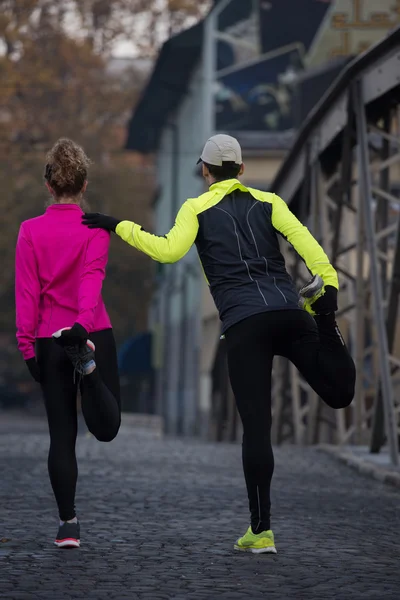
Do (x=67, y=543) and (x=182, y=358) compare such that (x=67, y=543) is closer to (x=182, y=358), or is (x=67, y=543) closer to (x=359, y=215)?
(x=359, y=215)

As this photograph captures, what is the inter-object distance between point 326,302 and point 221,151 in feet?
2.73

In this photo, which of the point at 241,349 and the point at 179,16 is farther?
the point at 179,16

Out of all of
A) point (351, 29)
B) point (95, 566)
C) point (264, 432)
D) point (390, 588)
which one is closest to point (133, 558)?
point (95, 566)

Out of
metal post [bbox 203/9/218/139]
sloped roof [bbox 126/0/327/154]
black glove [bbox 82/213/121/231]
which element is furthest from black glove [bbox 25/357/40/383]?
sloped roof [bbox 126/0/327/154]

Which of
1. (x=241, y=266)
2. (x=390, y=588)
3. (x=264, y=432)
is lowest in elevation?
(x=390, y=588)

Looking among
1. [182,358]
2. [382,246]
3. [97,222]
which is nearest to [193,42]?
[182,358]

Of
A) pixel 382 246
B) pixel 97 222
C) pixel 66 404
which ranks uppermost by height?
pixel 382 246

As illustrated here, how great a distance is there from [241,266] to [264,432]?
0.74m

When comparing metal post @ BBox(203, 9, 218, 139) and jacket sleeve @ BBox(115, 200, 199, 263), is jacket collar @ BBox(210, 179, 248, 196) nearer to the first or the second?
jacket sleeve @ BBox(115, 200, 199, 263)

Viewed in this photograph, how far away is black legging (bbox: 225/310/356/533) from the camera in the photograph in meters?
6.68

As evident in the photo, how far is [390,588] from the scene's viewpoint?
571 cm

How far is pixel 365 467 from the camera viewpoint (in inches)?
474

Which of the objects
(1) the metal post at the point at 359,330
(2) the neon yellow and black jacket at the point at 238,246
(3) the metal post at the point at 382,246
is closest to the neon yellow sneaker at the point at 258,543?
(2) the neon yellow and black jacket at the point at 238,246

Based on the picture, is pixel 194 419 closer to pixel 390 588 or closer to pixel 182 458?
pixel 182 458
